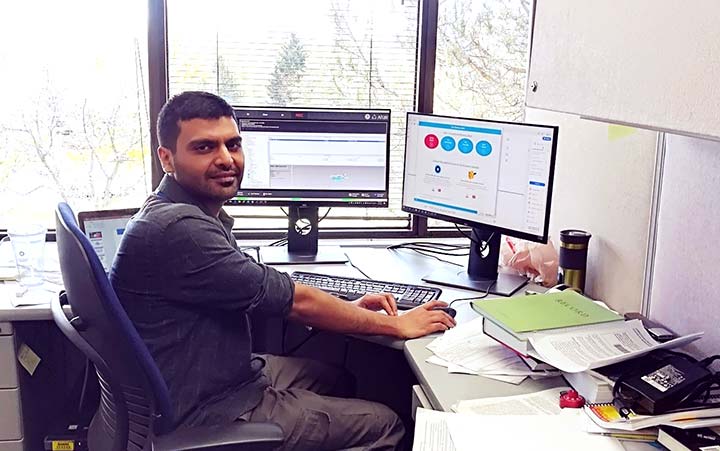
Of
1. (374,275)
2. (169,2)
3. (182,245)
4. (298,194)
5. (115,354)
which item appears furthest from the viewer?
(169,2)

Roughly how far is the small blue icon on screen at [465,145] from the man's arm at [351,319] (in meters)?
0.57

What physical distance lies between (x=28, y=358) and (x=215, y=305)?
2.68 ft

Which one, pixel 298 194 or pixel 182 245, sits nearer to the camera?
pixel 182 245

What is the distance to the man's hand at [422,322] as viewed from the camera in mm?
1822

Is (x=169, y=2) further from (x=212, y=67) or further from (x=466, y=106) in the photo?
(x=466, y=106)

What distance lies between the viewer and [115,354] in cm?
149

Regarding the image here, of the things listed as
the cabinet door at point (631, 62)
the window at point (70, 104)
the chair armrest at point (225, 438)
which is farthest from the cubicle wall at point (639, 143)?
the window at point (70, 104)

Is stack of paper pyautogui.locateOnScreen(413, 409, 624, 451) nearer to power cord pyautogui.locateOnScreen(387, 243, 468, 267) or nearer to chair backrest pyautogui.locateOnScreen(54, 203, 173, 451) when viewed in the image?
chair backrest pyautogui.locateOnScreen(54, 203, 173, 451)

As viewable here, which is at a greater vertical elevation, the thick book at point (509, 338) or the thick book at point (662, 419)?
the thick book at point (509, 338)

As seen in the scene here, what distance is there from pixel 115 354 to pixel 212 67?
4.80 feet

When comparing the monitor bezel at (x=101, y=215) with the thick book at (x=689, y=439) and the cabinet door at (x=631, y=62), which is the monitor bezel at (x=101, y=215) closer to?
the cabinet door at (x=631, y=62)

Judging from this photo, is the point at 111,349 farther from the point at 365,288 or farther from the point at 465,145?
the point at 465,145

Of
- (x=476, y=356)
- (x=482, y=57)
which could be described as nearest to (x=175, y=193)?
(x=476, y=356)

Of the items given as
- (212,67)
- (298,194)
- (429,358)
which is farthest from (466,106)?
(429,358)
